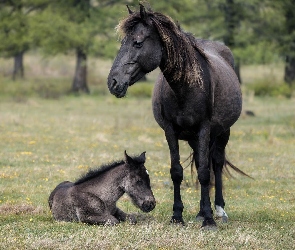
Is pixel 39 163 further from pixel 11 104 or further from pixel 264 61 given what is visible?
pixel 264 61

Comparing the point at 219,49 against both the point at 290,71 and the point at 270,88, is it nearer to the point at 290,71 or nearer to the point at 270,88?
the point at 270,88

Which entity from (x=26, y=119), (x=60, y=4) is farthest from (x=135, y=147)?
(x=60, y=4)

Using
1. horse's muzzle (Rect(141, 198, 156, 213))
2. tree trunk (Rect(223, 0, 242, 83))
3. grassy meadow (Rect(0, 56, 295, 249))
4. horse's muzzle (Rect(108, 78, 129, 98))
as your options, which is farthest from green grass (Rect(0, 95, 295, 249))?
tree trunk (Rect(223, 0, 242, 83))

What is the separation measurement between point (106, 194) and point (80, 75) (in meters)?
32.4

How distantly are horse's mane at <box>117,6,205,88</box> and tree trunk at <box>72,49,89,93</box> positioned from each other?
1244 inches

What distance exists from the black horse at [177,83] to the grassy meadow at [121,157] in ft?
3.19

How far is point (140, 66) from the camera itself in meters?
8.68

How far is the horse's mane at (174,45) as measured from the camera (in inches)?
343

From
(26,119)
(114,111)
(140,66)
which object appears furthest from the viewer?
(114,111)

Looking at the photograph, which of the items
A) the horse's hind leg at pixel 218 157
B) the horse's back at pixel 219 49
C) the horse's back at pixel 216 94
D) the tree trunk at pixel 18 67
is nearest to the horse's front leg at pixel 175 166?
the horse's back at pixel 216 94

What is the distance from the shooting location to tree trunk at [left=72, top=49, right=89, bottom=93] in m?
40.9

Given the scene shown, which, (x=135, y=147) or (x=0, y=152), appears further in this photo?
(x=135, y=147)

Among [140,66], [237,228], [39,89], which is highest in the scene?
→ [140,66]

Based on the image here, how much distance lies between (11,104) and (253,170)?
63.5ft
